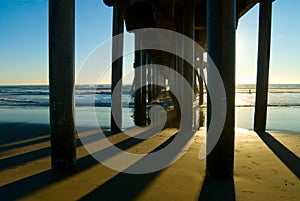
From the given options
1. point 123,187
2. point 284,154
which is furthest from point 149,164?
point 284,154

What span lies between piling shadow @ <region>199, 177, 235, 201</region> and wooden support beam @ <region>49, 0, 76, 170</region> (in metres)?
1.85

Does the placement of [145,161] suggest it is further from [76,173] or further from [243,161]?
[243,161]

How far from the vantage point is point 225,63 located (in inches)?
136

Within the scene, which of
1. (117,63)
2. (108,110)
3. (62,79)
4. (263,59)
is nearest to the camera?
(62,79)

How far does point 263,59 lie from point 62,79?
5577mm

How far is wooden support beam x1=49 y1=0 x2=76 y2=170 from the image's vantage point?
3645mm

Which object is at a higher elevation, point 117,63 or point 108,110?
point 117,63

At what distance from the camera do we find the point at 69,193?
9.85 ft

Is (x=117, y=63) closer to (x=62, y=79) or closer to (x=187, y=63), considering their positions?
(x=187, y=63)

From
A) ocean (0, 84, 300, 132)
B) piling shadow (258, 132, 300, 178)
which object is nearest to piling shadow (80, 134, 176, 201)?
piling shadow (258, 132, 300, 178)

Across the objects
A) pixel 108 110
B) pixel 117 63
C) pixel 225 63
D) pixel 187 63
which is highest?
pixel 187 63

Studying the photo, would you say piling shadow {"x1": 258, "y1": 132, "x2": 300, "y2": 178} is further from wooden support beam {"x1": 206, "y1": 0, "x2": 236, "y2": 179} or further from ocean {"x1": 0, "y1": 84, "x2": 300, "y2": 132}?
ocean {"x1": 0, "y1": 84, "x2": 300, "y2": 132}

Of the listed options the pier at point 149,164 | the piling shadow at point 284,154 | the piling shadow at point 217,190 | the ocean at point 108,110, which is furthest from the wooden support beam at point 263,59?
the piling shadow at point 217,190

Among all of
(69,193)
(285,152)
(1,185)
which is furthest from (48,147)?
(285,152)
